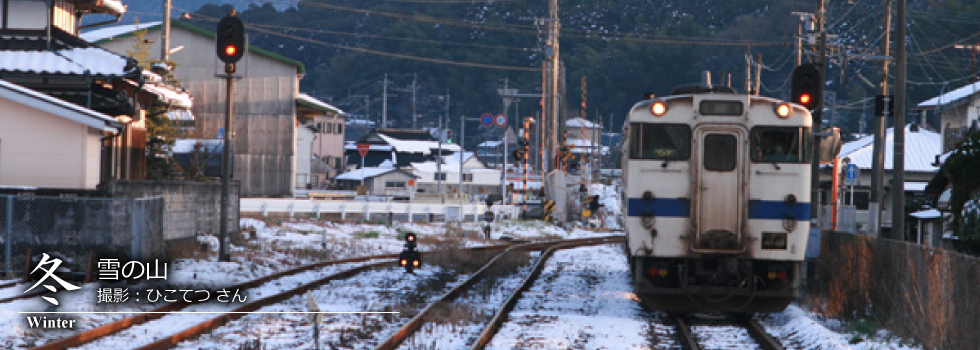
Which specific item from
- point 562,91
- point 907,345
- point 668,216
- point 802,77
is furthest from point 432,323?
point 562,91

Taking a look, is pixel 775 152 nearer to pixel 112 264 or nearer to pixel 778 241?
pixel 778 241

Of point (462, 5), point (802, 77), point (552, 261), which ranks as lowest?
point (552, 261)

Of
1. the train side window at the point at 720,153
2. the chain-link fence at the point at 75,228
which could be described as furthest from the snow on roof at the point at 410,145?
the train side window at the point at 720,153

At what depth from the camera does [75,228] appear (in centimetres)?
1836

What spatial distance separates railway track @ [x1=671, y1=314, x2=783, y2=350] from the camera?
12.8m

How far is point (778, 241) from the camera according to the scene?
14.5 metres

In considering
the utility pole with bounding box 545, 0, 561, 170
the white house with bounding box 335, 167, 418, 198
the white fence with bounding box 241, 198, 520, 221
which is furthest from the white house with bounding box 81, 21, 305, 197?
the white house with bounding box 335, 167, 418, 198

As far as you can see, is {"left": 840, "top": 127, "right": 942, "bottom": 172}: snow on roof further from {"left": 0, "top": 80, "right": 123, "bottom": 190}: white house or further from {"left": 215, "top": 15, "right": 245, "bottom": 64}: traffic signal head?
{"left": 0, "top": 80, "right": 123, "bottom": 190}: white house

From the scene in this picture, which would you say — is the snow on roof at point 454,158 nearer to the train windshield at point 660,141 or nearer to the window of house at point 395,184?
the window of house at point 395,184

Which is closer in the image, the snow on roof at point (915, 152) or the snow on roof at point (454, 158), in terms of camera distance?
the snow on roof at point (915, 152)

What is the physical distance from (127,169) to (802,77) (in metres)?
16.8

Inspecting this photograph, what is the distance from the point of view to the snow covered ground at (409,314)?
1227cm

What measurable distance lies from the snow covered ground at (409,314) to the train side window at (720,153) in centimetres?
217

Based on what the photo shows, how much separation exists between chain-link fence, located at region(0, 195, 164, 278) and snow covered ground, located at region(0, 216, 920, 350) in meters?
0.98
